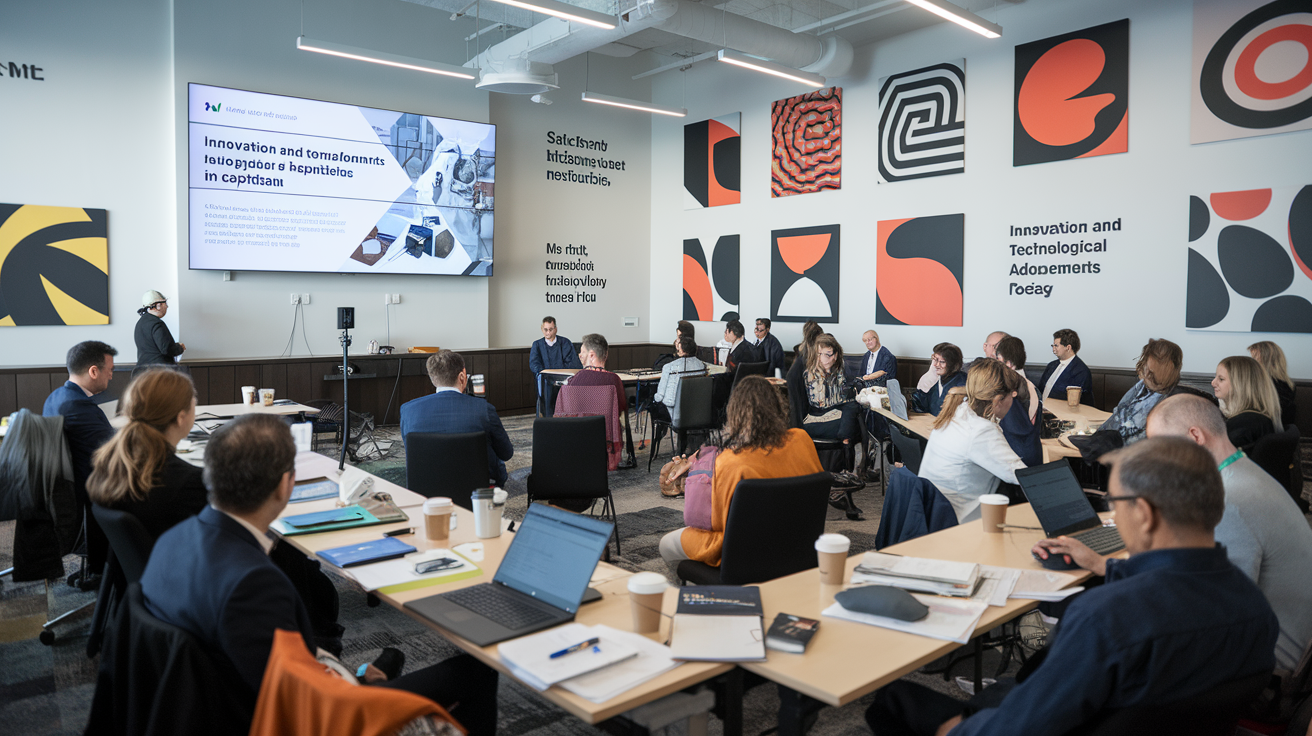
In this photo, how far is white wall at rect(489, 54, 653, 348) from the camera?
34.7 ft

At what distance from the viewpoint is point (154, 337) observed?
722cm

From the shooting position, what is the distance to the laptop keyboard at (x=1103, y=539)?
2500mm

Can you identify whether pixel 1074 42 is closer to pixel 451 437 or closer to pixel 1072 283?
pixel 1072 283

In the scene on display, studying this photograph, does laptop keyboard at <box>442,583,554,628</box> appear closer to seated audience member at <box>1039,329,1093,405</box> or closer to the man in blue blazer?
seated audience member at <box>1039,329,1093,405</box>

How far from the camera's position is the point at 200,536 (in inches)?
65.1

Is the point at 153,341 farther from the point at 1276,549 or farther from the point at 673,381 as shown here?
the point at 1276,549

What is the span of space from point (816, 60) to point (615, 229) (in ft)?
12.6

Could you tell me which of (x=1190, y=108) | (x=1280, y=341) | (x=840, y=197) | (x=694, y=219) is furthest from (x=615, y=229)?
(x=1280, y=341)

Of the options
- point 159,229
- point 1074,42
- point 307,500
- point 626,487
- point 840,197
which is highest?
point 1074,42

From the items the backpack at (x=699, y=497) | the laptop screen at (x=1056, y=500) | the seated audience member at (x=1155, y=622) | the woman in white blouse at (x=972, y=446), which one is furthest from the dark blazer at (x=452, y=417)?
the seated audience member at (x=1155, y=622)

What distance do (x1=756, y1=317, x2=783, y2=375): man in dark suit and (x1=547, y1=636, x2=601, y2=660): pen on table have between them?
25.2 feet

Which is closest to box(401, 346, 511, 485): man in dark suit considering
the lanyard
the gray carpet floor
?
the gray carpet floor

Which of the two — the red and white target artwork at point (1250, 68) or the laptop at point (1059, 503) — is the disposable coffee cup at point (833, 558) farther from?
the red and white target artwork at point (1250, 68)

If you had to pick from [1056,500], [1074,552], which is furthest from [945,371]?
[1074,552]
